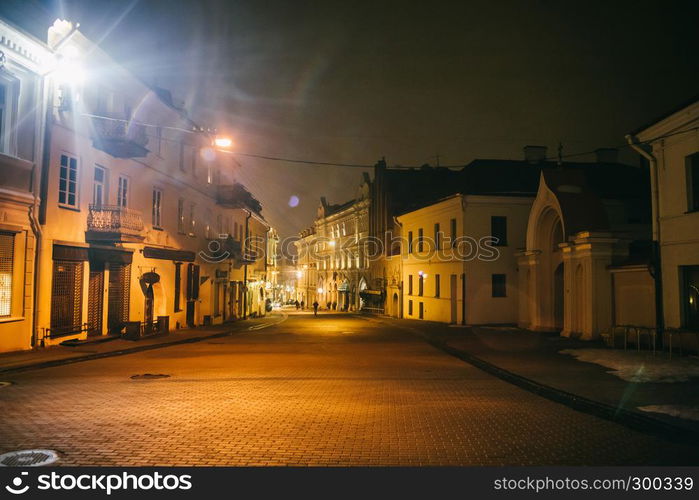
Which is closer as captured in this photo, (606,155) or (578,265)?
(578,265)

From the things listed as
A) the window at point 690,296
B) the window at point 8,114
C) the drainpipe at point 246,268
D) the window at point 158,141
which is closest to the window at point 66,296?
the window at point 8,114

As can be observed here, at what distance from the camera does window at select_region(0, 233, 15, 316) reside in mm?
16828

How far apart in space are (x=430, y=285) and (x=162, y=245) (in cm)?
2055

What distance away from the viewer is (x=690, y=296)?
17312mm

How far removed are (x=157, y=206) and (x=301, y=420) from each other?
2071 cm

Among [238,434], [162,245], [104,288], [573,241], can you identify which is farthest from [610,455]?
[162,245]

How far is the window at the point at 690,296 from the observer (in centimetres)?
1709

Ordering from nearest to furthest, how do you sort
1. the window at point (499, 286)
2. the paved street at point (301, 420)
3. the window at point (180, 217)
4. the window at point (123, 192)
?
the paved street at point (301, 420)
the window at point (123, 192)
the window at point (180, 217)
the window at point (499, 286)

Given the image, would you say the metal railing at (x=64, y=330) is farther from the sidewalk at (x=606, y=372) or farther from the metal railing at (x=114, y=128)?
the sidewalk at (x=606, y=372)

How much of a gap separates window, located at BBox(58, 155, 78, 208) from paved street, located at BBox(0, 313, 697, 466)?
22.5 feet

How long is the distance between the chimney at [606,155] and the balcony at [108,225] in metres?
35.9

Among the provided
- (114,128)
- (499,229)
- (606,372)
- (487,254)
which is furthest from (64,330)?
(499,229)

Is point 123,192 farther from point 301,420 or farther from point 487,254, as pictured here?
point 487,254

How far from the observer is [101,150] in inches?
853
